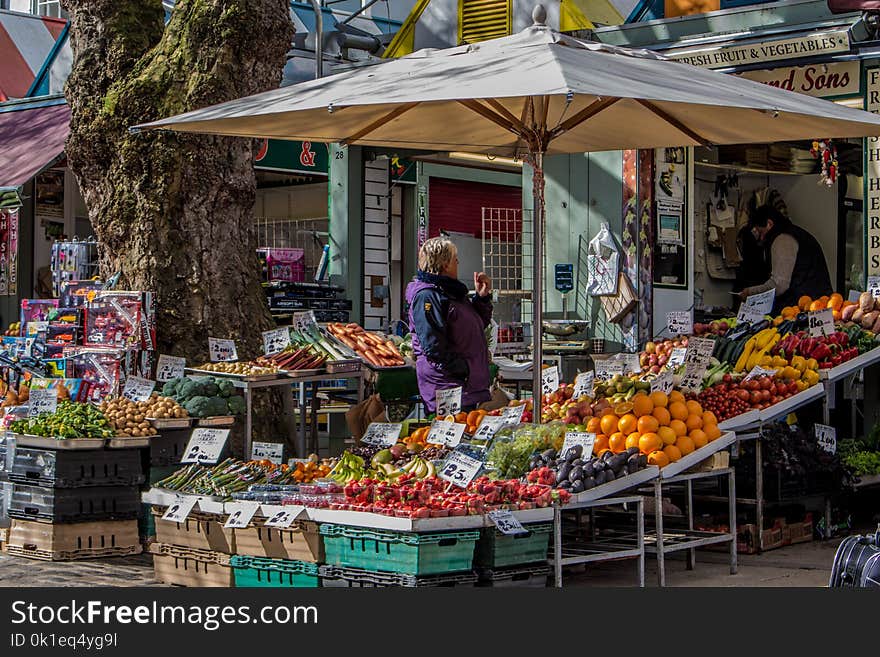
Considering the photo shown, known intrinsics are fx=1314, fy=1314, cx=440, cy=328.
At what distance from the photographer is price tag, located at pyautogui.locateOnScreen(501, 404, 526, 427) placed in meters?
7.81

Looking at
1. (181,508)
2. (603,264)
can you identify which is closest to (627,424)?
(181,508)

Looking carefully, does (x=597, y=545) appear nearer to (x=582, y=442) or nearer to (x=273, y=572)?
(x=582, y=442)

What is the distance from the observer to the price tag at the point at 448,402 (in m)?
8.55

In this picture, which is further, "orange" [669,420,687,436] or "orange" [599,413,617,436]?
"orange" [599,413,617,436]

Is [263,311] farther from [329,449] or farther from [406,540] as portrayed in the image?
[406,540]

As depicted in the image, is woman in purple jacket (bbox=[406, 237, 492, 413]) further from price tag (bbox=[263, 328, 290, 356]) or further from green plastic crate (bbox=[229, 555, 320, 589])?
→ green plastic crate (bbox=[229, 555, 320, 589])

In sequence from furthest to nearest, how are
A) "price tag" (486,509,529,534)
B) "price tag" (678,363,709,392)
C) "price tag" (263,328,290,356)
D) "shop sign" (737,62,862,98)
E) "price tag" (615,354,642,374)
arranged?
1. "shop sign" (737,62,862,98)
2. "price tag" (263,328,290,356)
3. "price tag" (615,354,642,374)
4. "price tag" (678,363,709,392)
5. "price tag" (486,509,529,534)

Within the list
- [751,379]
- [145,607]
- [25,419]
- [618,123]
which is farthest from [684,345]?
[145,607]

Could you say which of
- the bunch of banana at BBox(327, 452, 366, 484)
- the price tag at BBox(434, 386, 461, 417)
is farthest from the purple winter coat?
the bunch of banana at BBox(327, 452, 366, 484)

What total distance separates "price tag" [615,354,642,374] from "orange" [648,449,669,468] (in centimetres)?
212

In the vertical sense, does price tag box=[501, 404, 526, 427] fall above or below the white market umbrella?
below

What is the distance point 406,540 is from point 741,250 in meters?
8.43

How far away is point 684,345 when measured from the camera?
31.7 feet

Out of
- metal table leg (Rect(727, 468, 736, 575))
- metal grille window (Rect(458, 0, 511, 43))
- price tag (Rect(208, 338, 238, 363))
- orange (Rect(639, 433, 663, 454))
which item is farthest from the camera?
metal grille window (Rect(458, 0, 511, 43))
